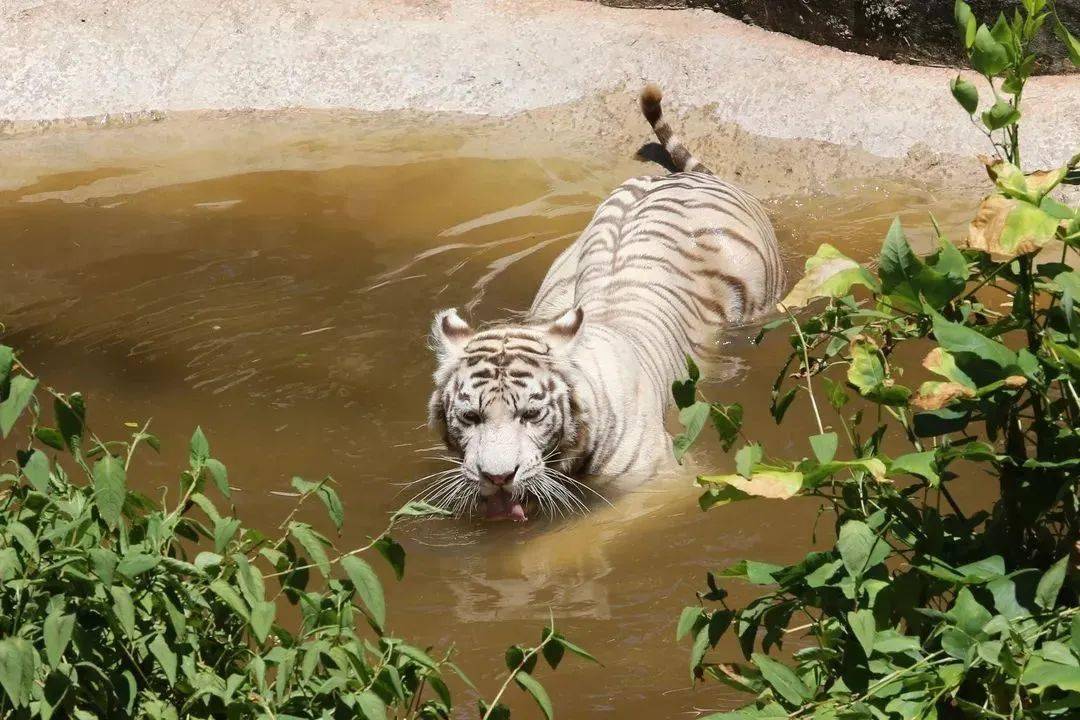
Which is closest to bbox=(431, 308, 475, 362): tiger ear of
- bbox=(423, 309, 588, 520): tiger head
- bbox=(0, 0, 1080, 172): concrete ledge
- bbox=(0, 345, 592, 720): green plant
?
bbox=(423, 309, 588, 520): tiger head

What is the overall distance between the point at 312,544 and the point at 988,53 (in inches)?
44.6

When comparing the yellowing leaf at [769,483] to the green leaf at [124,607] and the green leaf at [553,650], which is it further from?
the green leaf at [124,607]

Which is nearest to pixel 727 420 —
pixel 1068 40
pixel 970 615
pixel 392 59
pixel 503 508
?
pixel 970 615

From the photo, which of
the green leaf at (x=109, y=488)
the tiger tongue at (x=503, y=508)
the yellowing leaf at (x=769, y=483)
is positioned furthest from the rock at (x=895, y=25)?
the green leaf at (x=109, y=488)

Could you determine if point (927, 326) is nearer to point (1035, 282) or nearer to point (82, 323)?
point (1035, 282)

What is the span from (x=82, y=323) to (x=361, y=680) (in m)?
3.61

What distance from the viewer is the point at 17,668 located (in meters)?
1.70

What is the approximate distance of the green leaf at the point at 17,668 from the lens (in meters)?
1.69

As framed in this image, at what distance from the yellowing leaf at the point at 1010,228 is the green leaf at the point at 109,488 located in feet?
3.84

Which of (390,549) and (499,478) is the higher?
(390,549)

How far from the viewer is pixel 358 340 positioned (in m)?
5.07

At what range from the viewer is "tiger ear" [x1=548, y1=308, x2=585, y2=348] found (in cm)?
429

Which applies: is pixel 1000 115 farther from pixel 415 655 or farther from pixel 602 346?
pixel 602 346

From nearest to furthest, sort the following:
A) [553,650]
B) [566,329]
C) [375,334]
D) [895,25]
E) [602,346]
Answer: [553,650]
[566,329]
[602,346]
[375,334]
[895,25]
